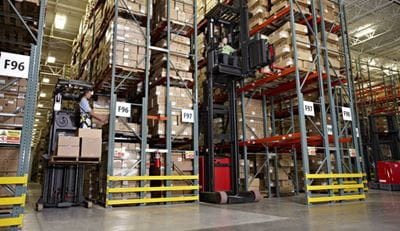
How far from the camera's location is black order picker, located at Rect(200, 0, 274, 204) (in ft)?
25.4

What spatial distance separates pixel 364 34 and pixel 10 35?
18711 millimetres

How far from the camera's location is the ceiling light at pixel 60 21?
14.8m

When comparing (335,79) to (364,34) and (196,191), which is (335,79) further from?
(364,34)

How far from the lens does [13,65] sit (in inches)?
174

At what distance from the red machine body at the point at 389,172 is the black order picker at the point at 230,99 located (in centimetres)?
751

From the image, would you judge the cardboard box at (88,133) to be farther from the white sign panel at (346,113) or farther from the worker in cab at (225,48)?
the white sign panel at (346,113)

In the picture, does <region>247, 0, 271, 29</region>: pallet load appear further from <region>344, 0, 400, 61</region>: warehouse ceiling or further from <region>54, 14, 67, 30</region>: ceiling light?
<region>54, 14, 67, 30</region>: ceiling light

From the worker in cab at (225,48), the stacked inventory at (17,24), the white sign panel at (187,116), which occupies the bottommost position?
the white sign panel at (187,116)

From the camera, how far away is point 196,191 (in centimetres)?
772

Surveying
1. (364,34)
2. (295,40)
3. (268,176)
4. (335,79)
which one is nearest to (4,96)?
(295,40)

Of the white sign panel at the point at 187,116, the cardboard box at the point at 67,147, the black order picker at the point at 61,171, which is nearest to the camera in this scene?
the cardboard box at the point at 67,147

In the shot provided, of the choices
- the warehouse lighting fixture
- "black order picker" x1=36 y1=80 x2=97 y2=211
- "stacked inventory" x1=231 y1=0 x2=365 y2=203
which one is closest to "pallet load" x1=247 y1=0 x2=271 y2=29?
"stacked inventory" x1=231 y1=0 x2=365 y2=203

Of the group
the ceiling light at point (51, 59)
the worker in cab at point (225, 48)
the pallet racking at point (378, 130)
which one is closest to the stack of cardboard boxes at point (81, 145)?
the worker in cab at point (225, 48)

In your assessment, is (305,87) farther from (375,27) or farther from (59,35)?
(59,35)
